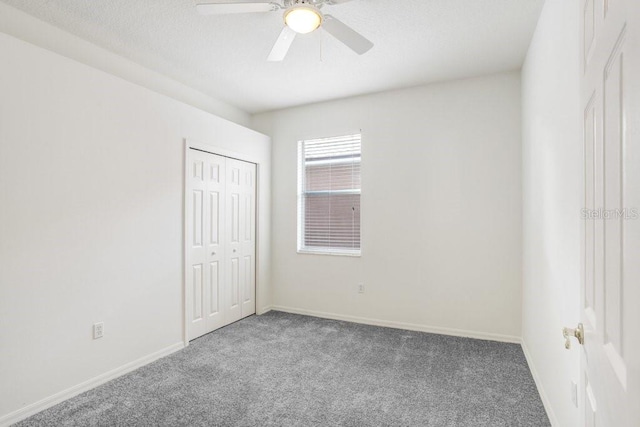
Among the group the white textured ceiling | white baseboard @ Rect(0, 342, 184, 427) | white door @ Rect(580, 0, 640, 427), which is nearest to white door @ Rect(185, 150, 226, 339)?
white baseboard @ Rect(0, 342, 184, 427)

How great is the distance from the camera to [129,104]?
287 cm

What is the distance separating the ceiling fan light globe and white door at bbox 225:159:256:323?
2209 millimetres

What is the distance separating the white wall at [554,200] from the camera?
1.64m

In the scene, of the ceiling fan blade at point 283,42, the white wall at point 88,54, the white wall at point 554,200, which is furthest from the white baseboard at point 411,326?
the ceiling fan blade at point 283,42

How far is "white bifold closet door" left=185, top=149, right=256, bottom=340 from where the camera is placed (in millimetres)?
3533

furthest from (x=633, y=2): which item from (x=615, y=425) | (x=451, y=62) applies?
(x=451, y=62)

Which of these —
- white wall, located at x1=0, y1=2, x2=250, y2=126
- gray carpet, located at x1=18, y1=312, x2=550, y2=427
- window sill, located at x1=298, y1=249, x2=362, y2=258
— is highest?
white wall, located at x1=0, y1=2, x2=250, y2=126

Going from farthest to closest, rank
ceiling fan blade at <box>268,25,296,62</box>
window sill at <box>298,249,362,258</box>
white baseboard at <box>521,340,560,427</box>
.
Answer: window sill at <box>298,249,362,258</box>, ceiling fan blade at <box>268,25,296,62</box>, white baseboard at <box>521,340,560,427</box>

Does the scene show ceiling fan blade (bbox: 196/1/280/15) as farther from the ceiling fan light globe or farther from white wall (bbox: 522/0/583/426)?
white wall (bbox: 522/0/583/426)

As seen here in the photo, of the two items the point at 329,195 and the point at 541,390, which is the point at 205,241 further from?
the point at 541,390

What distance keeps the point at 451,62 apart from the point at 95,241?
349 centimetres

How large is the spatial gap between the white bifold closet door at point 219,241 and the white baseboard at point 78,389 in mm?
447

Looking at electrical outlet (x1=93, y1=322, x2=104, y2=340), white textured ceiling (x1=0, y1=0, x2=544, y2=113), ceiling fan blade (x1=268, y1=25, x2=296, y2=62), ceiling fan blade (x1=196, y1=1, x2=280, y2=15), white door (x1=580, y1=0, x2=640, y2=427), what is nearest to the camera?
white door (x1=580, y1=0, x2=640, y2=427)

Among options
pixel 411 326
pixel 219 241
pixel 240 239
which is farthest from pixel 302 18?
pixel 411 326
